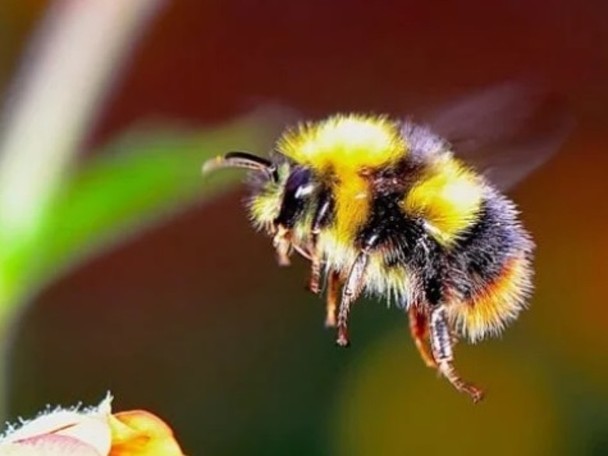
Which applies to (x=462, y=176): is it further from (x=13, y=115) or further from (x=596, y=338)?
(x=596, y=338)

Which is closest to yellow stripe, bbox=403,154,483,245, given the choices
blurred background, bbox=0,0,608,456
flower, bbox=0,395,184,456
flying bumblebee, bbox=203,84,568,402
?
flying bumblebee, bbox=203,84,568,402

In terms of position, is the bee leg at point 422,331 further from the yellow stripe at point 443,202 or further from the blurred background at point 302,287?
the blurred background at point 302,287

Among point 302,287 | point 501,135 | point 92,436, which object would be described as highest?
point 302,287

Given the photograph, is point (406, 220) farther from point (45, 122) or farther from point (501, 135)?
point (45, 122)

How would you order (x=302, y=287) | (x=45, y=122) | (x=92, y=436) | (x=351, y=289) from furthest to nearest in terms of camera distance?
(x=302, y=287) < (x=45, y=122) < (x=351, y=289) < (x=92, y=436)

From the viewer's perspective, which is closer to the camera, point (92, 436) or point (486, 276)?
point (92, 436)

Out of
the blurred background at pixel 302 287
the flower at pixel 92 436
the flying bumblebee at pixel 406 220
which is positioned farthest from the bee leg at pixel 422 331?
the blurred background at pixel 302 287

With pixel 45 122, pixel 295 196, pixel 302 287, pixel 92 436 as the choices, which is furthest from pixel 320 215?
pixel 302 287
